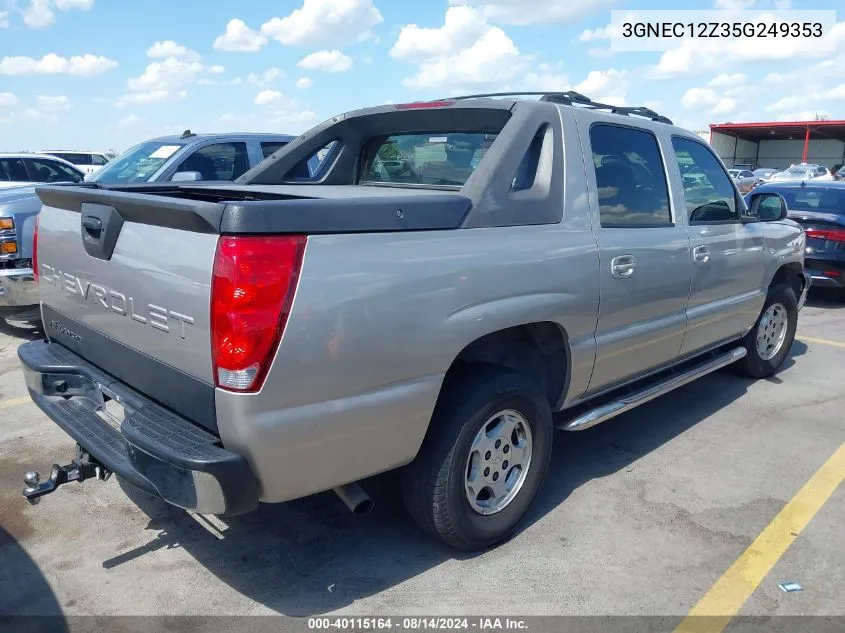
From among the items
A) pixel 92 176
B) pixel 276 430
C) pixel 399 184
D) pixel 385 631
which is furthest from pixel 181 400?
pixel 92 176

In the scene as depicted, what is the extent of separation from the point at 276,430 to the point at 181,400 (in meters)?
0.46

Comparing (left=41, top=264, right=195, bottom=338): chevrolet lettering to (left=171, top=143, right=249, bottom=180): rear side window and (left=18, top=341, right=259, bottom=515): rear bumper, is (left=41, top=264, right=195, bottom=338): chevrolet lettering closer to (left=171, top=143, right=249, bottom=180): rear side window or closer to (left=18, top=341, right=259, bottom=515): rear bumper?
(left=18, top=341, right=259, bottom=515): rear bumper

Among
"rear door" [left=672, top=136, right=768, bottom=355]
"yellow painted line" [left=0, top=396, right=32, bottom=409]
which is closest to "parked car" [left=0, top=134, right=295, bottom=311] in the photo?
"yellow painted line" [left=0, top=396, right=32, bottom=409]

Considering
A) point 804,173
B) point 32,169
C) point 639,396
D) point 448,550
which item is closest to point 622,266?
point 639,396

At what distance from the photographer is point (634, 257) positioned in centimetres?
366

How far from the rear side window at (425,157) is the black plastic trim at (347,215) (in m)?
0.87

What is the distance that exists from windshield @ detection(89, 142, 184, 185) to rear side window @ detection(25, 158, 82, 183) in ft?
9.71

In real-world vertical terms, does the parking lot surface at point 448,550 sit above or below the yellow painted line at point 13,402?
below

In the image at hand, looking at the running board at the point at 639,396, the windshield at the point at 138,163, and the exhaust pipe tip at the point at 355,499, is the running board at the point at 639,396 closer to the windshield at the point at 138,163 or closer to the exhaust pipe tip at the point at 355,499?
the exhaust pipe tip at the point at 355,499

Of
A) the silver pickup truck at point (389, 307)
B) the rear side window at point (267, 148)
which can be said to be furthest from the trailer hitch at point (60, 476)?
the rear side window at point (267, 148)

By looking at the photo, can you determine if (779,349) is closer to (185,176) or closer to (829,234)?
(829,234)

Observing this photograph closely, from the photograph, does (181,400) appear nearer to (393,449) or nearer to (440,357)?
(393,449)

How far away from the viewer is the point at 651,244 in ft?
12.5

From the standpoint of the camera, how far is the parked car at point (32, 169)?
10.1 meters
